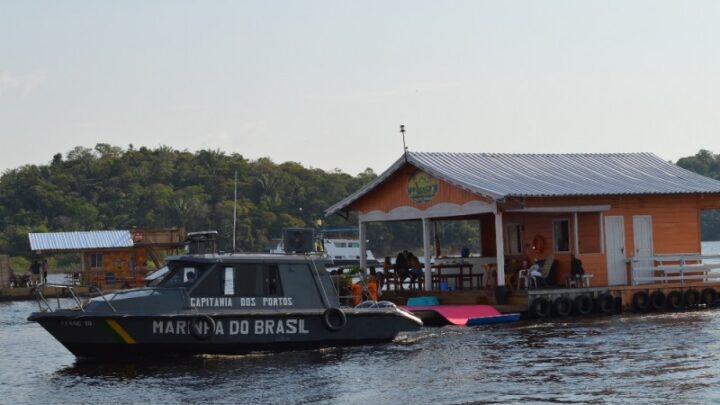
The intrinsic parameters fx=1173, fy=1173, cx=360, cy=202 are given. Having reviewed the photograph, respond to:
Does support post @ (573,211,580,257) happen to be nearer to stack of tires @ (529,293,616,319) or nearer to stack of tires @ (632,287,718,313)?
stack of tires @ (529,293,616,319)

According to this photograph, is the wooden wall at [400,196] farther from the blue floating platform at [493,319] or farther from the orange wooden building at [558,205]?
the blue floating platform at [493,319]

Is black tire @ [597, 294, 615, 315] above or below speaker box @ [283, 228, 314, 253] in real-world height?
below

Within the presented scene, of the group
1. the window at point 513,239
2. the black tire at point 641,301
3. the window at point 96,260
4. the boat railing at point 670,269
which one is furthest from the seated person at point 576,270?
the window at point 96,260

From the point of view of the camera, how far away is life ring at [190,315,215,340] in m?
24.2

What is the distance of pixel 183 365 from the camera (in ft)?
79.3

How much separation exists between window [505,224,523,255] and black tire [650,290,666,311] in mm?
4220

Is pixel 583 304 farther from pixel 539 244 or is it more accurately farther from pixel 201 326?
pixel 201 326

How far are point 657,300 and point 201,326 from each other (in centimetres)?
1583

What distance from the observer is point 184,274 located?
25.0 metres

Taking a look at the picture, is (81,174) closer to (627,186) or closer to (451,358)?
(627,186)

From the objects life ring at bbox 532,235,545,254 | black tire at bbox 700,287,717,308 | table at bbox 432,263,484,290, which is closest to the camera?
life ring at bbox 532,235,545,254

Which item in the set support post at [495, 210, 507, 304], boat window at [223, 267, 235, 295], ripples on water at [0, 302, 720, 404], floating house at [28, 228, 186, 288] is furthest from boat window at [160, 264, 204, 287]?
floating house at [28, 228, 186, 288]

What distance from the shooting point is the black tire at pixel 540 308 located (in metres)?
32.2

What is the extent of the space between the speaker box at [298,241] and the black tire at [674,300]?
13.4m
